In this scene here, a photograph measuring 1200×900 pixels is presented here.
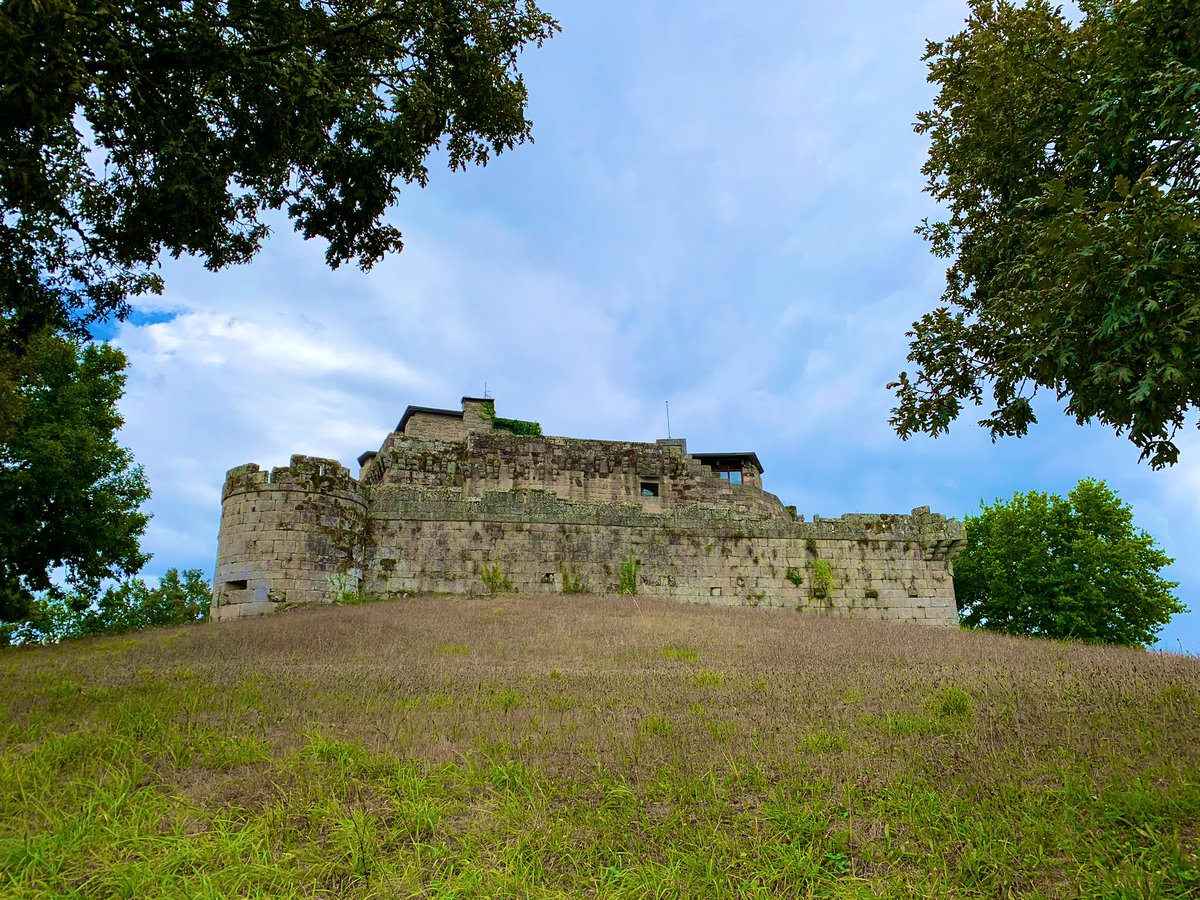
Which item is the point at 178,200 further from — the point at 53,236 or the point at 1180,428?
the point at 1180,428

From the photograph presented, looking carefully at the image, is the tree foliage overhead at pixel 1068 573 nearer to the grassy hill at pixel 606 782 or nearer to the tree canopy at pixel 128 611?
the grassy hill at pixel 606 782

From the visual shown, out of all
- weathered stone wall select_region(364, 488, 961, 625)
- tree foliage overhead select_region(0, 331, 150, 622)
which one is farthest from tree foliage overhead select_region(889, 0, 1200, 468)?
tree foliage overhead select_region(0, 331, 150, 622)

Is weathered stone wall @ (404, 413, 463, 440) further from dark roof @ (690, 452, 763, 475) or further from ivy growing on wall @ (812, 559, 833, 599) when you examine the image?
ivy growing on wall @ (812, 559, 833, 599)

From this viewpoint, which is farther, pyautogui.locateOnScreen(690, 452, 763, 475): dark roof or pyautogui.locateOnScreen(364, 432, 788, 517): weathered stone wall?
pyautogui.locateOnScreen(690, 452, 763, 475): dark roof

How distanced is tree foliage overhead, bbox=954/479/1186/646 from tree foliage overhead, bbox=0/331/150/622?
30021 millimetres

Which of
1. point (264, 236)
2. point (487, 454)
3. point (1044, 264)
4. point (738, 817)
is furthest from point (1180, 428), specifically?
point (487, 454)

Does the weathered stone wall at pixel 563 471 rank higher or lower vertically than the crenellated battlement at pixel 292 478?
higher

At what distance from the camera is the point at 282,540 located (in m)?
16.8

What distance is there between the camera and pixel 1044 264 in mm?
7902

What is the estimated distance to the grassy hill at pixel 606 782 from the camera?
4555 mm

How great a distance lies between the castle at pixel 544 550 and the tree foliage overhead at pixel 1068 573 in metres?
9.97

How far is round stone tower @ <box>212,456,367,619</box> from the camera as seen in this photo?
1661 centimetres

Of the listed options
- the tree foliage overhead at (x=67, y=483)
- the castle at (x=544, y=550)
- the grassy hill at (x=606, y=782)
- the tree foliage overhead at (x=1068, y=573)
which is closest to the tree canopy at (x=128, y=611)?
the tree foliage overhead at (x=67, y=483)

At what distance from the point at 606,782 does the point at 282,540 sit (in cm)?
1348
